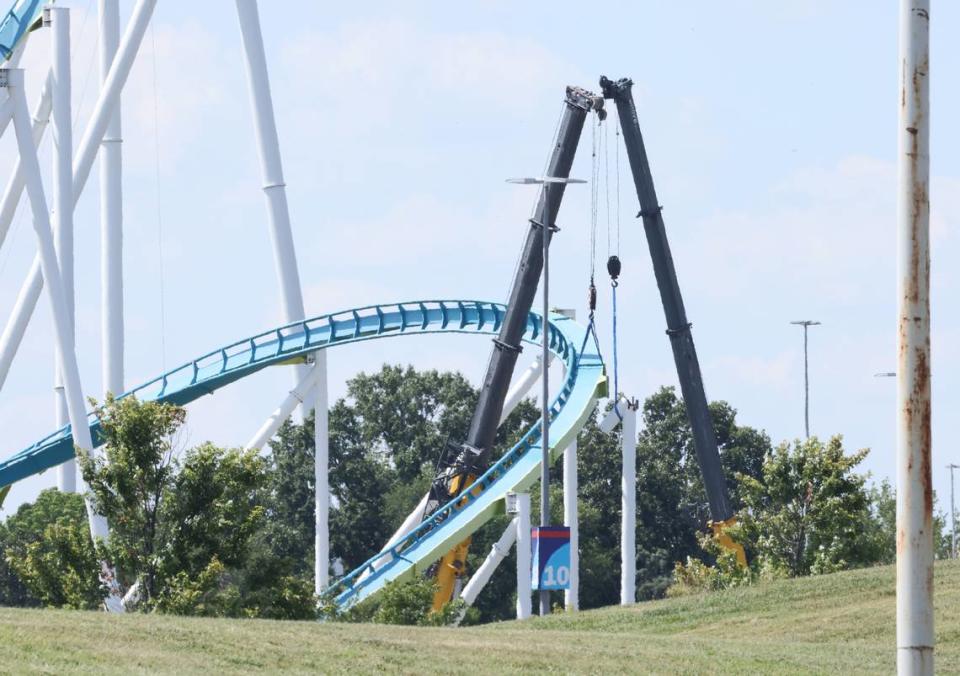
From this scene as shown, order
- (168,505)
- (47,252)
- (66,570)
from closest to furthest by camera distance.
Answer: (168,505)
(66,570)
(47,252)

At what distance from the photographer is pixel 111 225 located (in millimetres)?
48125

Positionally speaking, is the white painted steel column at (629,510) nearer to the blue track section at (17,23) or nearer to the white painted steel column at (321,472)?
the white painted steel column at (321,472)

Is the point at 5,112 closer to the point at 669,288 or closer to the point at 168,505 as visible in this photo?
the point at 168,505

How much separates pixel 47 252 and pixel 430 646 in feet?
70.6

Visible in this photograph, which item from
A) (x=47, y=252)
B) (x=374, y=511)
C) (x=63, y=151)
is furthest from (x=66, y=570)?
(x=374, y=511)

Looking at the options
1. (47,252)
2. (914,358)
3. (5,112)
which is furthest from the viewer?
(5,112)

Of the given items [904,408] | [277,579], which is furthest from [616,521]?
[904,408]

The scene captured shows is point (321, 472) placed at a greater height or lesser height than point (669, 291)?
lesser

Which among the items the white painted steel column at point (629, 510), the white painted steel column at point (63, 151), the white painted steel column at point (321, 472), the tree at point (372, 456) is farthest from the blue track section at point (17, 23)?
the tree at point (372, 456)

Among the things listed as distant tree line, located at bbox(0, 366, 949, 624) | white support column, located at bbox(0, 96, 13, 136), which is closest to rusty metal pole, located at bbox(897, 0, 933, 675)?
distant tree line, located at bbox(0, 366, 949, 624)

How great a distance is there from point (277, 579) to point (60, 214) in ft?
43.9

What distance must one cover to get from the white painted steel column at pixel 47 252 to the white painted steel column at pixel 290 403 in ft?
28.1

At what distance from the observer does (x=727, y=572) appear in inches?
1983

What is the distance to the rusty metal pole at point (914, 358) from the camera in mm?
13648
